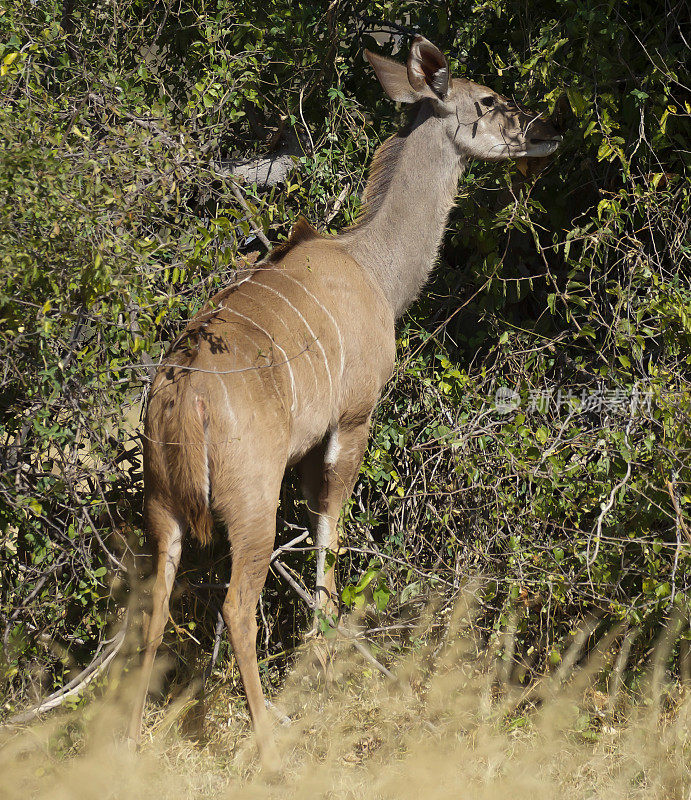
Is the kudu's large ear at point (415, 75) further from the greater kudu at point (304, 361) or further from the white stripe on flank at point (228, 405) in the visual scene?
the white stripe on flank at point (228, 405)

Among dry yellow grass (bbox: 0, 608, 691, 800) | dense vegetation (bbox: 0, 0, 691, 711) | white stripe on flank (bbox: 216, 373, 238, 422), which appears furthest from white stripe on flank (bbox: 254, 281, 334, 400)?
dry yellow grass (bbox: 0, 608, 691, 800)

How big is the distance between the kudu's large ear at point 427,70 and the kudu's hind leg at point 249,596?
1.72 meters

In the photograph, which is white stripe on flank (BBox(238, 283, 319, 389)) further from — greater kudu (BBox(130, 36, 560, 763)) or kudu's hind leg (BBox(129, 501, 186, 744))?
kudu's hind leg (BBox(129, 501, 186, 744))

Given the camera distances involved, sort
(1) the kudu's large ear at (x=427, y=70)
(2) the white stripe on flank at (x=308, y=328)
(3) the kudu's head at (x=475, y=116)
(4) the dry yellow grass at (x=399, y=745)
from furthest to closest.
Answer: (3) the kudu's head at (x=475, y=116)
(1) the kudu's large ear at (x=427, y=70)
(2) the white stripe on flank at (x=308, y=328)
(4) the dry yellow grass at (x=399, y=745)

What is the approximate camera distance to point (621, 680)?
2.81 metres

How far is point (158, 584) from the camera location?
246cm

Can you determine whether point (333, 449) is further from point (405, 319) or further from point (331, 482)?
point (405, 319)

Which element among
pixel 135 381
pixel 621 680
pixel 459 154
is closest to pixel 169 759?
pixel 135 381

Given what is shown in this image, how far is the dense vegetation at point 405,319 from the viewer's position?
98.3 inches

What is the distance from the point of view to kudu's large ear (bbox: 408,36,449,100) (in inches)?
126

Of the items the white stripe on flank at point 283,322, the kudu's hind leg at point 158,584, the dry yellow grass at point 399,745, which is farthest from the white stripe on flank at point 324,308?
the dry yellow grass at point 399,745

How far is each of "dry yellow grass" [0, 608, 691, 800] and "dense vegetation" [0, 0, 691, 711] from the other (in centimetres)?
17

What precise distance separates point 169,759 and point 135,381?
1.12m

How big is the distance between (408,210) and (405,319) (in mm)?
513
